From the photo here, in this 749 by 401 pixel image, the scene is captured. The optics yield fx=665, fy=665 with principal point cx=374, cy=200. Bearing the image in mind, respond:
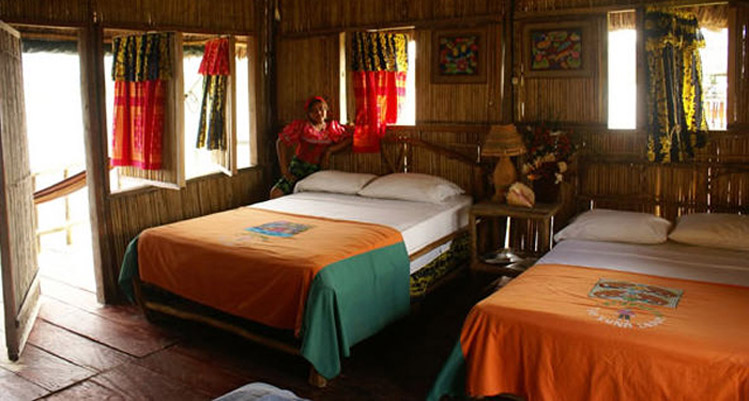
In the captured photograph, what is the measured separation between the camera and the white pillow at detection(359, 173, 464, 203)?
457 cm

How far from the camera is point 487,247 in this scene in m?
4.85

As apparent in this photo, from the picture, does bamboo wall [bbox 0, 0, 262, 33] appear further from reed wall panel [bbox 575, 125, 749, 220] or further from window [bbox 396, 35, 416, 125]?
reed wall panel [bbox 575, 125, 749, 220]

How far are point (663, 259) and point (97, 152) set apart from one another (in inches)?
136

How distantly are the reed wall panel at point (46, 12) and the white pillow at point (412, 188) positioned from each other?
2210 millimetres

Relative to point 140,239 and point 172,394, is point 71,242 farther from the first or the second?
point 172,394

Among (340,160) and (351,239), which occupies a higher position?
(340,160)

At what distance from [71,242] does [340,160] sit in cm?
263

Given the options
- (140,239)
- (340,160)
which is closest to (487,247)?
(340,160)

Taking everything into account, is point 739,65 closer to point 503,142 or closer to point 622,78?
point 622,78

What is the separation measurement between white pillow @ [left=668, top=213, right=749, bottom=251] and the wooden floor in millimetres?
1334

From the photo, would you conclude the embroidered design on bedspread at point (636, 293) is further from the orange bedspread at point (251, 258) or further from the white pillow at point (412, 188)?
the white pillow at point (412, 188)

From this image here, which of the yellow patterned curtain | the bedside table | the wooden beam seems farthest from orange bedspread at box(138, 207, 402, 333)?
the yellow patterned curtain

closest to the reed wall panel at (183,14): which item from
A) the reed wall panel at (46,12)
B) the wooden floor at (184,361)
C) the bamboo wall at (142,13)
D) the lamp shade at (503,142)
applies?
the bamboo wall at (142,13)

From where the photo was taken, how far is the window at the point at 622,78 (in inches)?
172
